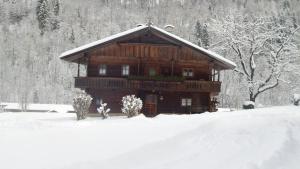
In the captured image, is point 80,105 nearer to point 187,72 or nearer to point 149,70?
point 149,70

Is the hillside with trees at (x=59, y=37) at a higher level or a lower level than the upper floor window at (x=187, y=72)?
higher

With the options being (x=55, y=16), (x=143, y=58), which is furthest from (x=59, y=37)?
(x=143, y=58)

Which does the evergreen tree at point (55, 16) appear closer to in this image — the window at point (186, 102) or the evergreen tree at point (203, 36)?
the evergreen tree at point (203, 36)

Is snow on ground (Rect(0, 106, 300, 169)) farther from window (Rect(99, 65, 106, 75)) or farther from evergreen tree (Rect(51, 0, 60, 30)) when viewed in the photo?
evergreen tree (Rect(51, 0, 60, 30))

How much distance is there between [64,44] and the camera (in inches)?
6270

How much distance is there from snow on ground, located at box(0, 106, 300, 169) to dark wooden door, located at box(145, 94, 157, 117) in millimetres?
21166

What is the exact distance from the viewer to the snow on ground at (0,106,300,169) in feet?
37.5

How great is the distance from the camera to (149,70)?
39.3m

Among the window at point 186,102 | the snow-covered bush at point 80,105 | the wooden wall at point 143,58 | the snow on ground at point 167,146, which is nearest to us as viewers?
the snow on ground at point 167,146

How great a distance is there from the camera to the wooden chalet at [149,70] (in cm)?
3712

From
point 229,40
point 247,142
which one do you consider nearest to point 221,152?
point 247,142

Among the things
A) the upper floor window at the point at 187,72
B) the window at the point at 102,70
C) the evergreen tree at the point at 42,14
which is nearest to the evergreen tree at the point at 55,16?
the evergreen tree at the point at 42,14

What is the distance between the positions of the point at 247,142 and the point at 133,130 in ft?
15.9

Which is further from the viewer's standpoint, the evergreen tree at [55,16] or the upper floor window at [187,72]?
the evergreen tree at [55,16]
